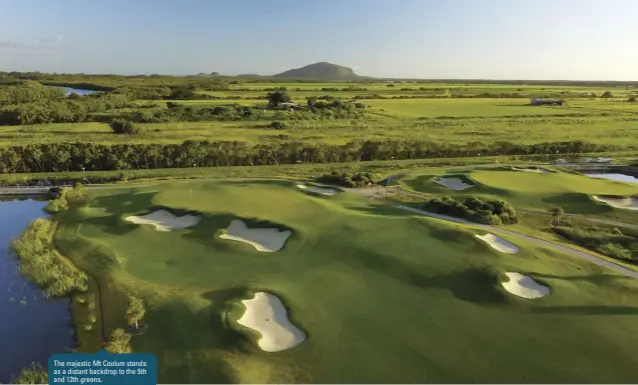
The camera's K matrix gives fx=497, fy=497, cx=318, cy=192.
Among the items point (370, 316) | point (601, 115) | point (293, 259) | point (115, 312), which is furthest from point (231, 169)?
point (601, 115)

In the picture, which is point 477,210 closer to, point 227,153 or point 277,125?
point 227,153

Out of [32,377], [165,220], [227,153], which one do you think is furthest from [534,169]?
[32,377]

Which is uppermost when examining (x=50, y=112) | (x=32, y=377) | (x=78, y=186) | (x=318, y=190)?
(x=50, y=112)

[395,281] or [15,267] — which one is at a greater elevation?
[395,281]

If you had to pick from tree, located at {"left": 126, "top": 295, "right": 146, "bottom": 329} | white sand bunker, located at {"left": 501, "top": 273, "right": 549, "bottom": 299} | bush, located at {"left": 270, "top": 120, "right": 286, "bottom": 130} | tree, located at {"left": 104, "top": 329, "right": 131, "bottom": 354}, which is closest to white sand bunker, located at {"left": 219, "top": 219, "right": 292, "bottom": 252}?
tree, located at {"left": 126, "top": 295, "right": 146, "bottom": 329}

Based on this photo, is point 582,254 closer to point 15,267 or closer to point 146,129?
point 15,267

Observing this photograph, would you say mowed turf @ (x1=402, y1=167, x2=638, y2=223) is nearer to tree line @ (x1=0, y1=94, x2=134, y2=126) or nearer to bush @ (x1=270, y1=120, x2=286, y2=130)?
bush @ (x1=270, y1=120, x2=286, y2=130)
